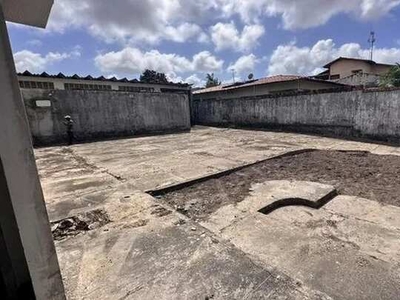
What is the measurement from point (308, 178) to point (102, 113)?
32.1ft

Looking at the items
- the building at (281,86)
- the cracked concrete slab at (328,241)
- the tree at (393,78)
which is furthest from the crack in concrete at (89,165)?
the tree at (393,78)

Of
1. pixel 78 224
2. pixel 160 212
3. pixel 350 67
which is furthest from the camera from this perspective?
pixel 350 67

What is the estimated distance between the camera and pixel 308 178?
15.2 feet

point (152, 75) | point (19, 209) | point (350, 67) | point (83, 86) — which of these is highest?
point (152, 75)

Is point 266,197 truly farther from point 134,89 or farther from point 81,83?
point 134,89

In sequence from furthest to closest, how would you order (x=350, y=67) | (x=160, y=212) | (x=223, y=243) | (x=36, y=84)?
(x=350, y=67) < (x=36, y=84) < (x=160, y=212) < (x=223, y=243)

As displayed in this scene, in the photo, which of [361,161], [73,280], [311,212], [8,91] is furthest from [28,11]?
[361,161]

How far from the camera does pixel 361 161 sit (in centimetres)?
584

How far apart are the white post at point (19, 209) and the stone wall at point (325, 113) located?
32.2ft

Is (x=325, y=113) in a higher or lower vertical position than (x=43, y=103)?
lower

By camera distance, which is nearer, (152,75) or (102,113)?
(102,113)

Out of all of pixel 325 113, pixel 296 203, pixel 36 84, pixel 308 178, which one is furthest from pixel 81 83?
pixel 296 203

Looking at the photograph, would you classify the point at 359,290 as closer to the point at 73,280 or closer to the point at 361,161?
the point at 73,280

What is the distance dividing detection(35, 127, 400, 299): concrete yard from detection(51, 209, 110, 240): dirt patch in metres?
0.01
